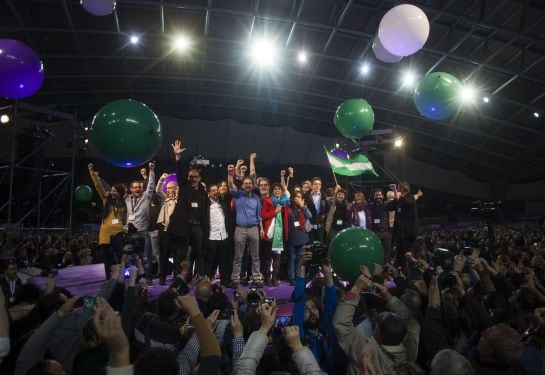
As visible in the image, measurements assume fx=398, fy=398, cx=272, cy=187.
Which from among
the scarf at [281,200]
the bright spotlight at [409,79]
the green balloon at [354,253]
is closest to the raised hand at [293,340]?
the green balloon at [354,253]

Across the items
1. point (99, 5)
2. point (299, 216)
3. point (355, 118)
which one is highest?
Answer: point (99, 5)

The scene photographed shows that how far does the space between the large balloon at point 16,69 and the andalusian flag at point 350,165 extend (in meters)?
7.05

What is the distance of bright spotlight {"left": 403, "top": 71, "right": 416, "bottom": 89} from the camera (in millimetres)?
14391

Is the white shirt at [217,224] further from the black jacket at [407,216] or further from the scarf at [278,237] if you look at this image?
the black jacket at [407,216]

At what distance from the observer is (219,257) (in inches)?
217

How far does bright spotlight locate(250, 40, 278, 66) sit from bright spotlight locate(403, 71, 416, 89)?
4.86 meters

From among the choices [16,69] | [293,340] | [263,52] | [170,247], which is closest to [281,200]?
[170,247]

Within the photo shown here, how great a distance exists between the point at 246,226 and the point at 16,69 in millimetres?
3405

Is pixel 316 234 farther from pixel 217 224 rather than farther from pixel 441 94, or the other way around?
pixel 441 94

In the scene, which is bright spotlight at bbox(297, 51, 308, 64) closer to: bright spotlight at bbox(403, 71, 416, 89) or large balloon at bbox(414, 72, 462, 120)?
bright spotlight at bbox(403, 71, 416, 89)

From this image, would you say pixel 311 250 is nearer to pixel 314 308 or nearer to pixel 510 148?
pixel 314 308

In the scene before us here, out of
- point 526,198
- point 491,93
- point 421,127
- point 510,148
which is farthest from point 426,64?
point 526,198

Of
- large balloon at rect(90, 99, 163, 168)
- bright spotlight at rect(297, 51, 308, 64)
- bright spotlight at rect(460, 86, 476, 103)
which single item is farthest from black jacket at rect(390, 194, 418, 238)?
bright spotlight at rect(460, 86, 476, 103)

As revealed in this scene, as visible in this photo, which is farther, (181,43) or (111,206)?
(181,43)
